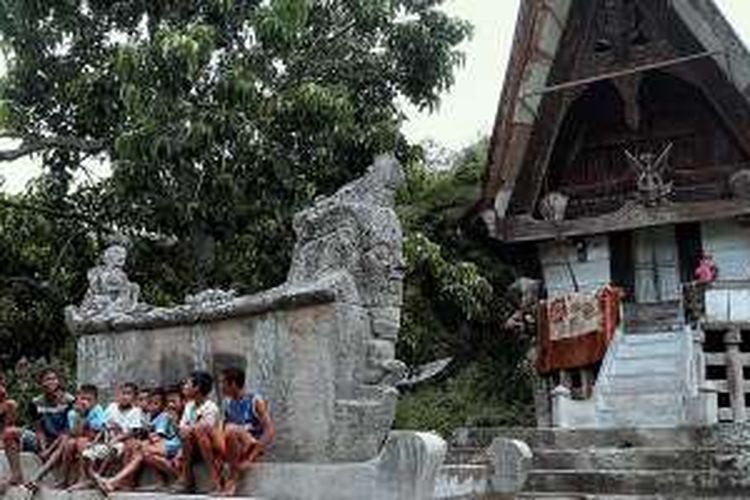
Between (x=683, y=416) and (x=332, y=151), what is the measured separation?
5.61 meters

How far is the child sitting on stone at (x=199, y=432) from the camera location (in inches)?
299

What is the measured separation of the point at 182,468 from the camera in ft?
26.1

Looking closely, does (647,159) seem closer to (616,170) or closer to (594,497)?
(616,170)

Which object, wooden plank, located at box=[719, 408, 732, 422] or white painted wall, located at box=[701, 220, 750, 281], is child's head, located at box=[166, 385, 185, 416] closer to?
wooden plank, located at box=[719, 408, 732, 422]

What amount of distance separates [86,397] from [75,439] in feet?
1.42

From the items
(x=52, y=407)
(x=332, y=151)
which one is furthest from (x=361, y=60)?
(x=52, y=407)

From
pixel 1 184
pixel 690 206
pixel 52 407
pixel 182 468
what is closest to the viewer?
pixel 182 468

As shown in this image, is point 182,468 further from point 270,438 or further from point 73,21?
point 73,21

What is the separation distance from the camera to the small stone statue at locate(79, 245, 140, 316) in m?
9.74

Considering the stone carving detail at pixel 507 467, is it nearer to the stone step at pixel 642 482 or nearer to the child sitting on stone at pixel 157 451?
the stone step at pixel 642 482

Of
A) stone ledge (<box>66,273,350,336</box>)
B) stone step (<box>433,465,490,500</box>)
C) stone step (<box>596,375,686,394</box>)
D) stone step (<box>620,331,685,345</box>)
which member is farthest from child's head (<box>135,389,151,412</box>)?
stone step (<box>620,331,685,345</box>)

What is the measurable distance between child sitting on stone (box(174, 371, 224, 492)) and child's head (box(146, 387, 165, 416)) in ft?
1.95

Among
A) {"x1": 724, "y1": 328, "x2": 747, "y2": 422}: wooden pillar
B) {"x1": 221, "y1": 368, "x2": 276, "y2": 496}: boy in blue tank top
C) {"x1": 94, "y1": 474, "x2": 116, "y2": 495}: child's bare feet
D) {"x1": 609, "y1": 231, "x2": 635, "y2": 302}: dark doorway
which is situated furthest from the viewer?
{"x1": 609, "y1": 231, "x2": 635, "y2": 302}: dark doorway

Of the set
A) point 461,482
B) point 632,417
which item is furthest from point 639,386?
point 461,482
